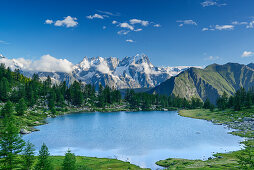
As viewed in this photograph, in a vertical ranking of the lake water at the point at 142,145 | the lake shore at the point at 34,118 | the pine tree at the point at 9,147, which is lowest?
the lake water at the point at 142,145

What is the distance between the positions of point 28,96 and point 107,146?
126 metres

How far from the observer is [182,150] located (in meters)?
63.2

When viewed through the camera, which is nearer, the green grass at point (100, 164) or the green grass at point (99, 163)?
the green grass at point (100, 164)

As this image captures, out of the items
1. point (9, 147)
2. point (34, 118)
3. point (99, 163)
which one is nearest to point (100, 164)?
point (99, 163)

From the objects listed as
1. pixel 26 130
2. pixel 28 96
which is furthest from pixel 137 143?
pixel 28 96

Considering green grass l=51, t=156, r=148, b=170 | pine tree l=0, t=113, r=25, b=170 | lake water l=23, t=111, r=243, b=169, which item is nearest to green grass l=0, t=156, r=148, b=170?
green grass l=51, t=156, r=148, b=170

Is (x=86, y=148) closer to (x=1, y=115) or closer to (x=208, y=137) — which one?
(x=208, y=137)

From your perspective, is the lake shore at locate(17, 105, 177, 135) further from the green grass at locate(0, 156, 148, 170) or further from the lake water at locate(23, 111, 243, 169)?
the green grass at locate(0, 156, 148, 170)

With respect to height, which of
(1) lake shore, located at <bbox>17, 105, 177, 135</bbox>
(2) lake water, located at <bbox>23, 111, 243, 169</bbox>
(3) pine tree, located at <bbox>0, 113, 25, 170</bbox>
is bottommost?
(2) lake water, located at <bbox>23, 111, 243, 169</bbox>

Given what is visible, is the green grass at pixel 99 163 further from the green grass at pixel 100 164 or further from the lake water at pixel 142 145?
the lake water at pixel 142 145

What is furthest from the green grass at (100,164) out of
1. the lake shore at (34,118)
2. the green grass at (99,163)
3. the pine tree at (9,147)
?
the lake shore at (34,118)

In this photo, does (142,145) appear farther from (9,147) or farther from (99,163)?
(9,147)

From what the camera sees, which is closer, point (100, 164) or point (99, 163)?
point (100, 164)

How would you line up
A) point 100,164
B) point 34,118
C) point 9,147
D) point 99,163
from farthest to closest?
1. point 34,118
2. point 99,163
3. point 100,164
4. point 9,147
